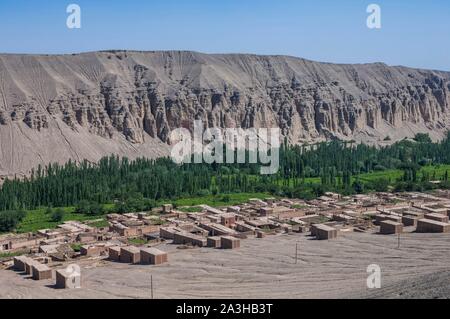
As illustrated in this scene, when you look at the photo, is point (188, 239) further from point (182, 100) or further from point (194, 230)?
point (182, 100)

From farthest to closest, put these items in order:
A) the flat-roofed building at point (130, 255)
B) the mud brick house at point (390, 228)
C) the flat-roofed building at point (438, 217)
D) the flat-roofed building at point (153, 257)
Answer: the flat-roofed building at point (438, 217) → the mud brick house at point (390, 228) → the flat-roofed building at point (130, 255) → the flat-roofed building at point (153, 257)

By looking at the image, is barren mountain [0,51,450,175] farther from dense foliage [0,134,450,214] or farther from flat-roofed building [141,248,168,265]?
flat-roofed building [141,248,168,265]

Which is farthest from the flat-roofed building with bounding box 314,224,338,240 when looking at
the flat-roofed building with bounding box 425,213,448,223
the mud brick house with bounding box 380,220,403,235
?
the flat-roofed building with bounding box 425,213,448,223

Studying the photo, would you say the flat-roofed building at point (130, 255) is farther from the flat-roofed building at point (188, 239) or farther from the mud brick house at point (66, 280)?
the mud brick house at point (66, 280)

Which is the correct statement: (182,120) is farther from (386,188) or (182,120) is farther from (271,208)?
(271,208)

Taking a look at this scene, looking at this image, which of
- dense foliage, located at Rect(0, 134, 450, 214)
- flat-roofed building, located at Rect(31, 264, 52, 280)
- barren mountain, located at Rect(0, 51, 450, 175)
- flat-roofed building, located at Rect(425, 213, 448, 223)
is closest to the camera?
flat-roofed building, located at Rect(31, 264, 52, 280)

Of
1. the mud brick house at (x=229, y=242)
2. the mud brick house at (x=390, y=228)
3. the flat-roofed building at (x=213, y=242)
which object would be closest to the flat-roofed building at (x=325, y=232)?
the mud brick house at (x=390, y=228)
